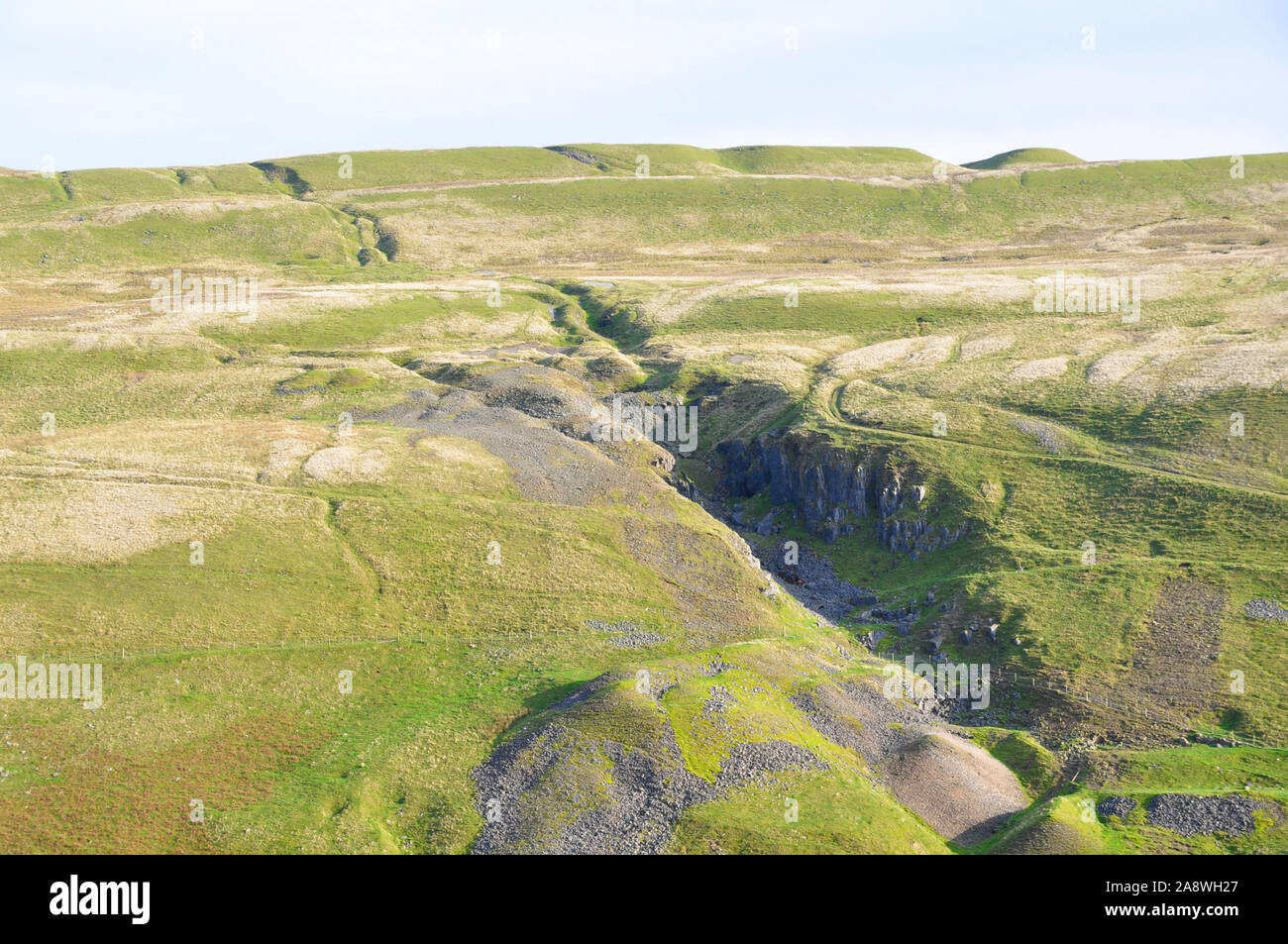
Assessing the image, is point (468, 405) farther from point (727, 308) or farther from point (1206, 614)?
point (1206, 614)

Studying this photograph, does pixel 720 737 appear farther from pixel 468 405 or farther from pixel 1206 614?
pixel 468 405

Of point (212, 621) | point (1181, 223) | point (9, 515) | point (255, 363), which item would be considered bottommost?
point (212, 621)

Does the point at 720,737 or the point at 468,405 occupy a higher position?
the point at 468,405

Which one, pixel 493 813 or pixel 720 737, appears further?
pixel 720 737

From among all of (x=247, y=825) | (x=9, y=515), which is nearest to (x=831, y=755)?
(x=247, y=825)

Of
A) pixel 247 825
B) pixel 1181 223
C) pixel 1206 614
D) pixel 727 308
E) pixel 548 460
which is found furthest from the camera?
pixel 1181 223

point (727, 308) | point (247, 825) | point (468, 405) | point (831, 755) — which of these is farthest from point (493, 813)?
point (727, 308)

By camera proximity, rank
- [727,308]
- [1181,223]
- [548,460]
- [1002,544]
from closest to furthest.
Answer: [1002,544], [548,460], [727,308], [1181,223]
